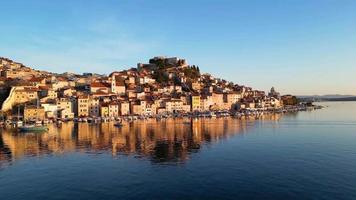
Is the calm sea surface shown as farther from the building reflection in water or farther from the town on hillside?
the town on hillside

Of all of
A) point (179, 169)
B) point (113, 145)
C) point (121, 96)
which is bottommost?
point (179, 169)

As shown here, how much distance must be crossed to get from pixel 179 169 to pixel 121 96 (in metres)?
88.4

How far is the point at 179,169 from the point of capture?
3172cm

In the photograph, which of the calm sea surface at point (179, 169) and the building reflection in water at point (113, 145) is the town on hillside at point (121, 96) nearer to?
the building reflection in water at point (113, 145)

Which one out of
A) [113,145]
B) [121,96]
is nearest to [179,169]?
[113,145]

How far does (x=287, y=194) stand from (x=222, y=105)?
122m

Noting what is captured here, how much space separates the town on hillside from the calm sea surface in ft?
145

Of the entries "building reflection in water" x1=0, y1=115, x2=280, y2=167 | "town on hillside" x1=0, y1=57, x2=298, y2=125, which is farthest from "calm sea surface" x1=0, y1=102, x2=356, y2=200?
"town on hillside" x1=0, y1=57, x2=298, y2=125

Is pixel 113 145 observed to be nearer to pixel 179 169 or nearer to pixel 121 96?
pixel 179 169

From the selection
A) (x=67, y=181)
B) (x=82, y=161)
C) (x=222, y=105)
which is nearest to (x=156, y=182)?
(x=67, y=181)

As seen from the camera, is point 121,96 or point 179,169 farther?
point 121,96

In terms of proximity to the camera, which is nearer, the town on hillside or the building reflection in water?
the building reflection in water

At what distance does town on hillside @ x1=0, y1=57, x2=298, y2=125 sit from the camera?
304ft

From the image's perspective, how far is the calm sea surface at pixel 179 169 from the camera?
24.6 metres
